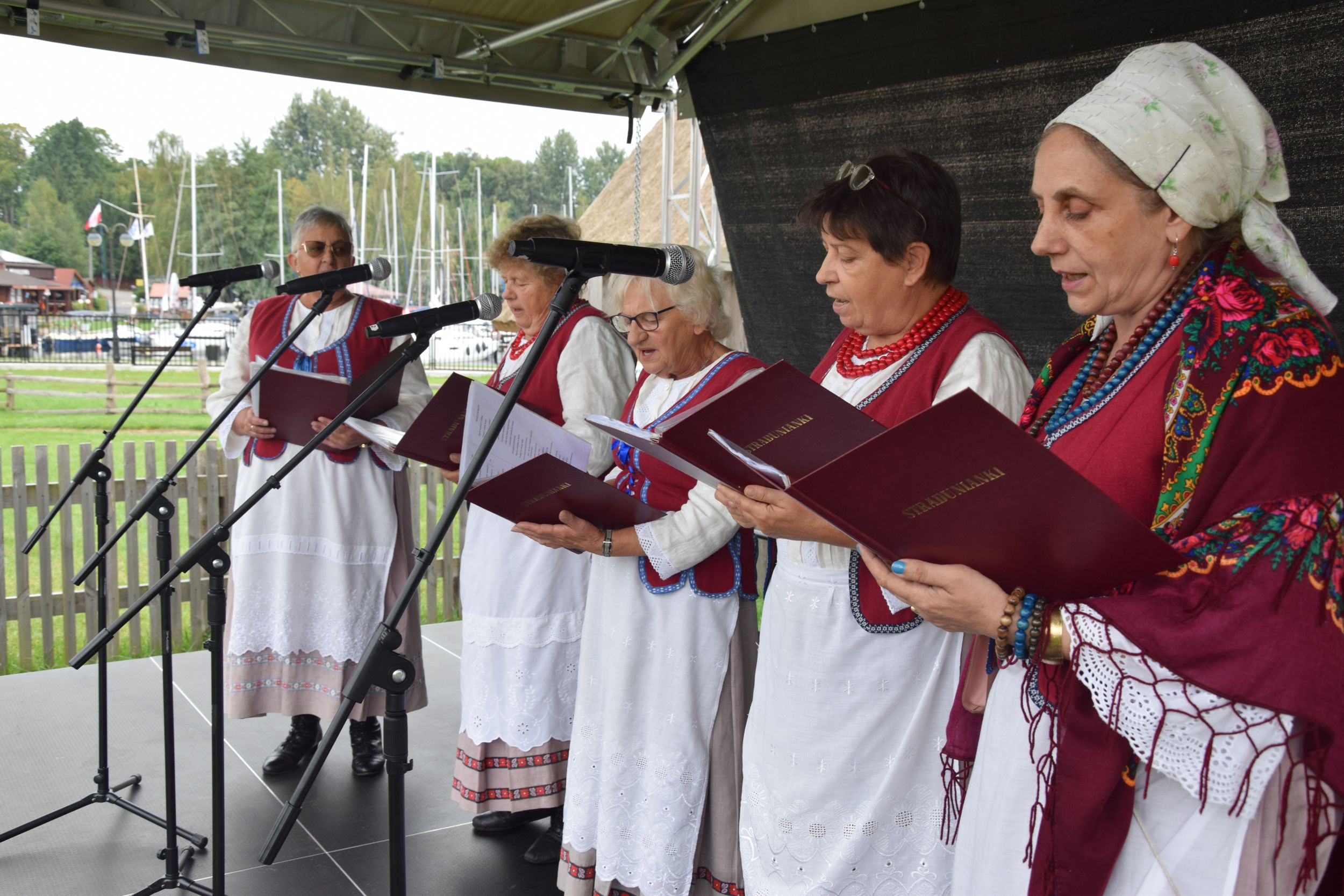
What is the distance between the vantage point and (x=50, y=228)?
63.6ft

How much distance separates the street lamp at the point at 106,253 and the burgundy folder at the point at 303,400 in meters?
15.9

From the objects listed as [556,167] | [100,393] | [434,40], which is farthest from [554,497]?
[556,167]

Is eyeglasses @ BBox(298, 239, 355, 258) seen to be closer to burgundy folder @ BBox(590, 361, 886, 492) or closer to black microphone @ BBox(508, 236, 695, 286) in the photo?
black microphone @ BBox(508, 236, 695, 286)

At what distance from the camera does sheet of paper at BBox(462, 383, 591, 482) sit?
232cm

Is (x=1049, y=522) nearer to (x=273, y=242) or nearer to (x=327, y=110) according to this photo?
(x=273, y=242)

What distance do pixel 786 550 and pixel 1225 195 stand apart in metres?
1.04

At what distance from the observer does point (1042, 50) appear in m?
3.39

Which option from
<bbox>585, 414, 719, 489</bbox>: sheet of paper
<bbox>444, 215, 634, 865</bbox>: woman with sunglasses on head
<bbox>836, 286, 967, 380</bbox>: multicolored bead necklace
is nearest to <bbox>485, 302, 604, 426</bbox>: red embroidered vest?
<bbox>444, 215, 634, 865</bbox>: woman with sunglasses on head

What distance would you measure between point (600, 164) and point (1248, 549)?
41.9 m

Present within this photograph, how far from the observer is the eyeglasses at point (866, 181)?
6.24ft

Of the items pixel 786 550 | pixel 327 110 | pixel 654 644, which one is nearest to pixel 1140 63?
pixel 786 550

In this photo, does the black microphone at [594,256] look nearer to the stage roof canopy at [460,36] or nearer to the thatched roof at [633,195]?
the stage roof canopy at [460,36]

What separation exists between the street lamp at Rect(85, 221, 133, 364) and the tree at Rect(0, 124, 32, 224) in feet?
4.10

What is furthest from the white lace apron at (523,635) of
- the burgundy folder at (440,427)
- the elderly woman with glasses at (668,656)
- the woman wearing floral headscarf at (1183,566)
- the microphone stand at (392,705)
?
the woman wearing floral headscarf at (1183,566)
